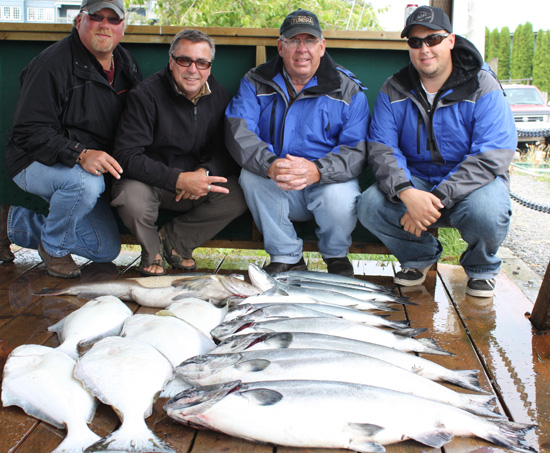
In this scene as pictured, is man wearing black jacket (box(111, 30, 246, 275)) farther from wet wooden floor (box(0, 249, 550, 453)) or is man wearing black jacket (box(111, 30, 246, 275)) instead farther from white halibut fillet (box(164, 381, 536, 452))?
white halibut fillet (box(164, 381, 536, 452))

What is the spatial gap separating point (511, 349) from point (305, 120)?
193 centimetres

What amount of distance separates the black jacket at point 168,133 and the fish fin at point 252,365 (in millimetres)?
1746

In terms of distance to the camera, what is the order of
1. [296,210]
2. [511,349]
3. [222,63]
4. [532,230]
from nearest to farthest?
→ [511,349] → [296,210] → [222,63] → [532,230]

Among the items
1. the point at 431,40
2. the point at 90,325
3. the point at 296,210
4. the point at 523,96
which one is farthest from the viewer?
the point at 523,96

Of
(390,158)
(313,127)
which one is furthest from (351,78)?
(390,158)

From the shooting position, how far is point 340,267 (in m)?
3.90

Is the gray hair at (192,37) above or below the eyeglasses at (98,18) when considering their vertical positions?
below

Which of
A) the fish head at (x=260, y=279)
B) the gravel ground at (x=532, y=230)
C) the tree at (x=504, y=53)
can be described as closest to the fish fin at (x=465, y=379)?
the fish head at (x=260, y=279)

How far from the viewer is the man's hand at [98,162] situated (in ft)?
11.6

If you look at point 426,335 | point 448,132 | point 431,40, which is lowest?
point 426,335

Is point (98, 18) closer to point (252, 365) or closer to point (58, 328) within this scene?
point (58, 328)

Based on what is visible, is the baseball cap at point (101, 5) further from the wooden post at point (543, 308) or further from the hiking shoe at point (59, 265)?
the wooden post at point (543, 308)

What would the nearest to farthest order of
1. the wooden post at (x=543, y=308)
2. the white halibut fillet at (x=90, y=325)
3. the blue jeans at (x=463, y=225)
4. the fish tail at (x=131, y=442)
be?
the fish tail at (x=131, y=442) < the white halibut fillet at (x=90, y=325) < the wooden post at (x=543, y=308) < the blue jeans at (x=463, y=225)

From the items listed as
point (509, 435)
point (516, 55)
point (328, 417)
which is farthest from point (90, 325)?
point (516, 55)
